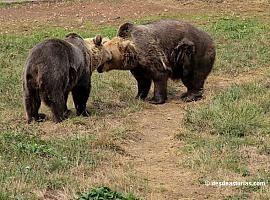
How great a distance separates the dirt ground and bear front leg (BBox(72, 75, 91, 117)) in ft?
2.53

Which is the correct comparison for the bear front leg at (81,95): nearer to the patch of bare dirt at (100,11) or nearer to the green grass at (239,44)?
the green grass at (239,44)

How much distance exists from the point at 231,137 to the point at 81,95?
2734 mm

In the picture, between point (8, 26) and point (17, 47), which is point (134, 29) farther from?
point (8, 26)

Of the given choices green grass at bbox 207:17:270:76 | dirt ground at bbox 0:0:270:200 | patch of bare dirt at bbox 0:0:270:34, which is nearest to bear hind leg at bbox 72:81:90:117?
dirt ground at bbox 0:0:270:200

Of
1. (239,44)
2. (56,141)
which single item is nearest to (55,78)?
(56,141)

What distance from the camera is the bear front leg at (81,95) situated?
920 centimetres

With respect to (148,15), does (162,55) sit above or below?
above

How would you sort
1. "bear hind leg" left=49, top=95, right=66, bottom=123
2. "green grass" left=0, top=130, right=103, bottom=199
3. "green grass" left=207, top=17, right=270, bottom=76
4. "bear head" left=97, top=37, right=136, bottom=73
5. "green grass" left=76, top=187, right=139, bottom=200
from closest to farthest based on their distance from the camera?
"green grass" left=76, top=187, right=139, bottom=200 < "green grass" left=0, top=130, right=103, bottom=199 < "bear hind leg" left=49, top=95, right=66, bottom=123 < "bear head" left=97, top=37, right=136, bottom=73 < "green grass" left=207, top=17, right=270, bottom=76

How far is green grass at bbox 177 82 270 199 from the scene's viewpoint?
20.5 ft

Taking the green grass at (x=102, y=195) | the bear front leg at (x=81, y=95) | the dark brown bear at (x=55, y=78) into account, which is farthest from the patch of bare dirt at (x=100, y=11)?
the green grass at (x=102, y=195)

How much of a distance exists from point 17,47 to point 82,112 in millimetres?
5320

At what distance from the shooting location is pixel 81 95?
9281mm

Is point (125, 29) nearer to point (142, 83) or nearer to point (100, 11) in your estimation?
point (142, 83)

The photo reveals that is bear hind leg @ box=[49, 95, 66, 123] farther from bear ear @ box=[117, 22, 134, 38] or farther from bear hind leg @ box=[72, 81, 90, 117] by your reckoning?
bear ear @ box=[117, 22, 134, 38]
